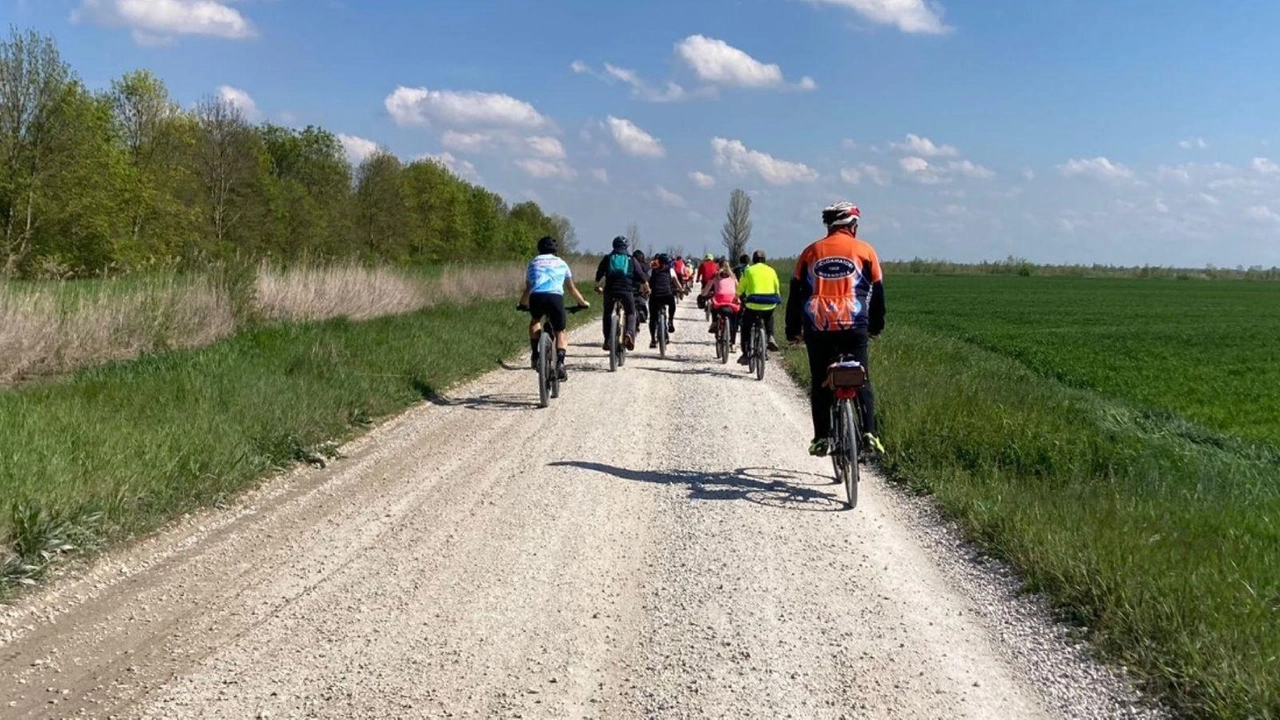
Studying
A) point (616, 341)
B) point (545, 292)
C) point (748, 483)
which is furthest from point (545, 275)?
point (748, 483)

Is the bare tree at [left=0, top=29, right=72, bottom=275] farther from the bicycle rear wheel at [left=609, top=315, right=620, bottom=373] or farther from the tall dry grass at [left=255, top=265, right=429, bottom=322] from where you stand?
the bicycle rear wheel at [left=609, top=315, right=620, bottom=373]

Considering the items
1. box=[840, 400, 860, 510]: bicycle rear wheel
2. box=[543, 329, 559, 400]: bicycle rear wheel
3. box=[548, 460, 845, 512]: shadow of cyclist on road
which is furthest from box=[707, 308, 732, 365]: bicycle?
box=[840, 400, 860, 510]: bicycle rear wheel

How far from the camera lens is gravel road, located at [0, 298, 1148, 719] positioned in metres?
3.53

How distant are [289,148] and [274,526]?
58673 mm

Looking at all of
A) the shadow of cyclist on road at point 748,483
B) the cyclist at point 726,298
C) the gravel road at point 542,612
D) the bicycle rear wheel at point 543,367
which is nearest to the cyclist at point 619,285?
the cyclist at point 726,298

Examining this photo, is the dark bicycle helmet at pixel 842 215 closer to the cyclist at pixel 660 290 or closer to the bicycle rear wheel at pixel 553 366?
the bicycle rear wheel at pixel 553 366

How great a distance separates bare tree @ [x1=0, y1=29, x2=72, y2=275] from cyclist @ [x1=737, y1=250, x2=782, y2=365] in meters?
24.1

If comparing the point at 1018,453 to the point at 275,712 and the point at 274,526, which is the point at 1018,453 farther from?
the point at 275,712

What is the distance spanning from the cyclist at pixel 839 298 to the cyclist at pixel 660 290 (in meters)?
9.67

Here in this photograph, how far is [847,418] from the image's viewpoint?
22.0 feet

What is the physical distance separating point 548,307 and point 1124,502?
22.0ft

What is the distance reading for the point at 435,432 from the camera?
29.9 ft

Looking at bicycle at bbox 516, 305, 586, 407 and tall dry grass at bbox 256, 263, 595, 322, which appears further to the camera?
tall dry grass at bbox 256, 263, 595, 322

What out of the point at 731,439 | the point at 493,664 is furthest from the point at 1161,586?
the point at 731,439
